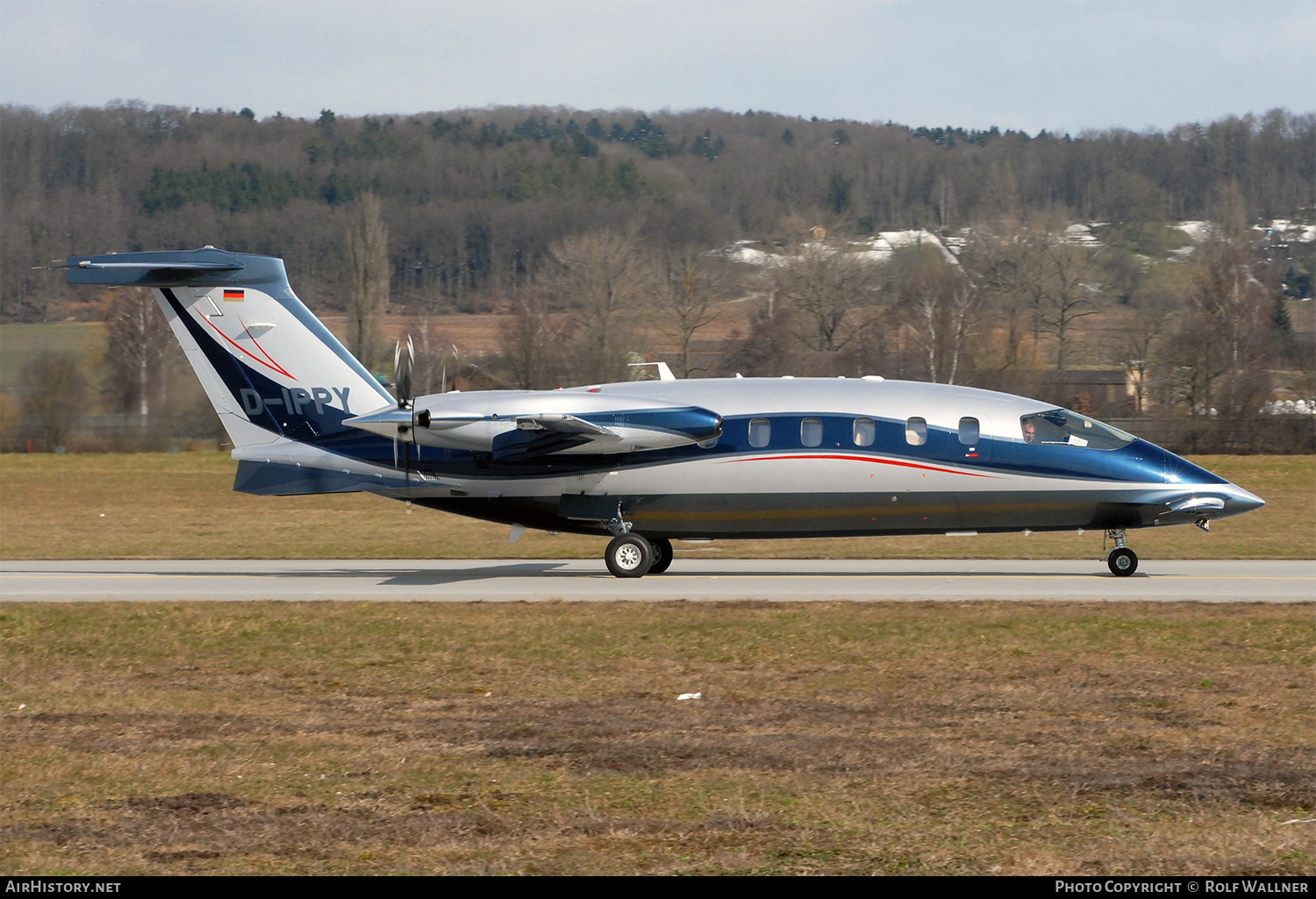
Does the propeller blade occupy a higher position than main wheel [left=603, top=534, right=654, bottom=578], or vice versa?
the propeller blade

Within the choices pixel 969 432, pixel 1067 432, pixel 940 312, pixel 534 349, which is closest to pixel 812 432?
pixel 969 432

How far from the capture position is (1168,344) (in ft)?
224

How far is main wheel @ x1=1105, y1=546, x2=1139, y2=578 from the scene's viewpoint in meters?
22.6

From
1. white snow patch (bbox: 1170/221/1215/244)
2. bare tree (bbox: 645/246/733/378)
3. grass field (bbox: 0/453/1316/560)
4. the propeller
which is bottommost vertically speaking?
grass field (bbox: 0/453/1316/560)

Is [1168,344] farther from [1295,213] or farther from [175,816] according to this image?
[1295,213]

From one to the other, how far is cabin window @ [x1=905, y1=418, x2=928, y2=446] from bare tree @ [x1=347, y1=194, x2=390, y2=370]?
156ft

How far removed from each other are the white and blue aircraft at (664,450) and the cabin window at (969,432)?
4cm

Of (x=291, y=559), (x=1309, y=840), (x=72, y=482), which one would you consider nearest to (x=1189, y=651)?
(x=1309, y=840)

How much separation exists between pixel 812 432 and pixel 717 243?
10998cm

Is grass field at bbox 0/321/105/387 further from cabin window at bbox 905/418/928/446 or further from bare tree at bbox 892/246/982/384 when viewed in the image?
cabin window at bbox 905/418/928/446

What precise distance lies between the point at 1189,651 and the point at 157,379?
5518 centimetres

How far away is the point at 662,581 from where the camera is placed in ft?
74.6

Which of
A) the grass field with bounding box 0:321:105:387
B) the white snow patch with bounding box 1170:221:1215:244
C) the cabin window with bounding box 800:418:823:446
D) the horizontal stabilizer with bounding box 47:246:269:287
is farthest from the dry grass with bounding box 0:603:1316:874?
the white snow patch with bounding box 1170:221:1215:244

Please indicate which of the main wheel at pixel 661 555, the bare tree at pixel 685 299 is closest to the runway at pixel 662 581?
the main wheel at pixel 661 555
